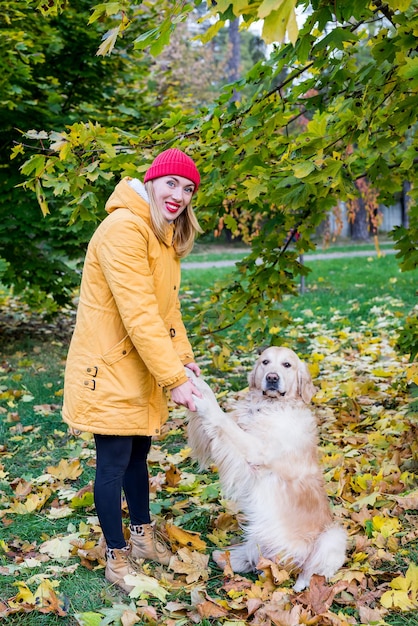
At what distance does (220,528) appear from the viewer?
3475 mm

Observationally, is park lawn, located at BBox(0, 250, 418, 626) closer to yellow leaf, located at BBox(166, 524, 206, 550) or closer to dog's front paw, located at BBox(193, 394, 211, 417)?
yellow leaf, located at BBox(166, 524, 206, 550)

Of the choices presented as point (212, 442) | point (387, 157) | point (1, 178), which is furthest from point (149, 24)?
point (212, 442)

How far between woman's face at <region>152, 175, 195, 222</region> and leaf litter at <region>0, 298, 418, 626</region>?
1.64 metres

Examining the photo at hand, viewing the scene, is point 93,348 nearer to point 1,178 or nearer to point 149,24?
point 1,178

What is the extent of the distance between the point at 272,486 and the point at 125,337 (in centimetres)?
100

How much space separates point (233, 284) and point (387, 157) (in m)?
1.50

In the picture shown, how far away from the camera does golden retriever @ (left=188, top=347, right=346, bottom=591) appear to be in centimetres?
288

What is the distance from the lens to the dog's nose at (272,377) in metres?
3.33

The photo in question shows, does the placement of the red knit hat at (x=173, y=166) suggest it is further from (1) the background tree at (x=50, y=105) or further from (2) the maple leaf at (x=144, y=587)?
(1) the background tree at (x=50, y=105)

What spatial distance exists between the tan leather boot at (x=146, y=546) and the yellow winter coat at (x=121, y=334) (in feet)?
2.03

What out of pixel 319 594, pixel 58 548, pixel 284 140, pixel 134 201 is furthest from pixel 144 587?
pixel 284 140

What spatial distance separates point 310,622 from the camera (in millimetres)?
2500

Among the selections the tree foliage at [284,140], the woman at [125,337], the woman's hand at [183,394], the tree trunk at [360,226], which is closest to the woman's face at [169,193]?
the woman at [125,337]

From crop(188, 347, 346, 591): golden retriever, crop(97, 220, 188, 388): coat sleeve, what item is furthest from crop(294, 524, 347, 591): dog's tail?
crop(97, 220, 188, 388): coat sleeve
